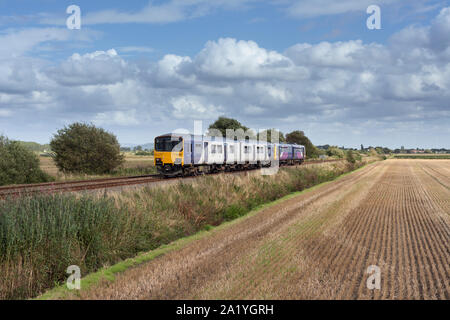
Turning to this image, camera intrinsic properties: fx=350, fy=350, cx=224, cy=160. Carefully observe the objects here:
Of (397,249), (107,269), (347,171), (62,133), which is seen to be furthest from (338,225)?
(347,171)

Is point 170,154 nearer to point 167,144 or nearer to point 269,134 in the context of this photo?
point 167,144

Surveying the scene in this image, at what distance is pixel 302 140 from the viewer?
82938 millimetres

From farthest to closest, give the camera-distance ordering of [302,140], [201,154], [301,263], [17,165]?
[302,140], [201,154], [17,165], [301,263]

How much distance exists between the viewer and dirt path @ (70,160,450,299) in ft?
18.9

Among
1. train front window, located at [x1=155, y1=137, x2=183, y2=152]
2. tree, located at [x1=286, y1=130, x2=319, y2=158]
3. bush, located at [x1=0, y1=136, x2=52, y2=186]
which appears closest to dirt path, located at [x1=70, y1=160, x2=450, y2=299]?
train front window, located at [x1=155, y1=137, x2=183, y2=152]

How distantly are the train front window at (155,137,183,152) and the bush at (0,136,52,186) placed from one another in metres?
7.27

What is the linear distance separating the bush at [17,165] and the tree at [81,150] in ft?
11.1

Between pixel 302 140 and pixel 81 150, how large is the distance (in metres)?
→ 64.0

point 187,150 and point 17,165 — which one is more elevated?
point 187,150

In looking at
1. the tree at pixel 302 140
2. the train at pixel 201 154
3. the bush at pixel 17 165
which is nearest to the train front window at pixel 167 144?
the train at pixel 201 154

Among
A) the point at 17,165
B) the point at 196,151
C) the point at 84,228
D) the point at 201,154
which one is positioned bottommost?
the point at 84,228

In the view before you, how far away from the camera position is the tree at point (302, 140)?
82.9 meters

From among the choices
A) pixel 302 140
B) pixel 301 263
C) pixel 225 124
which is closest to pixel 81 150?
pixel 301 263
